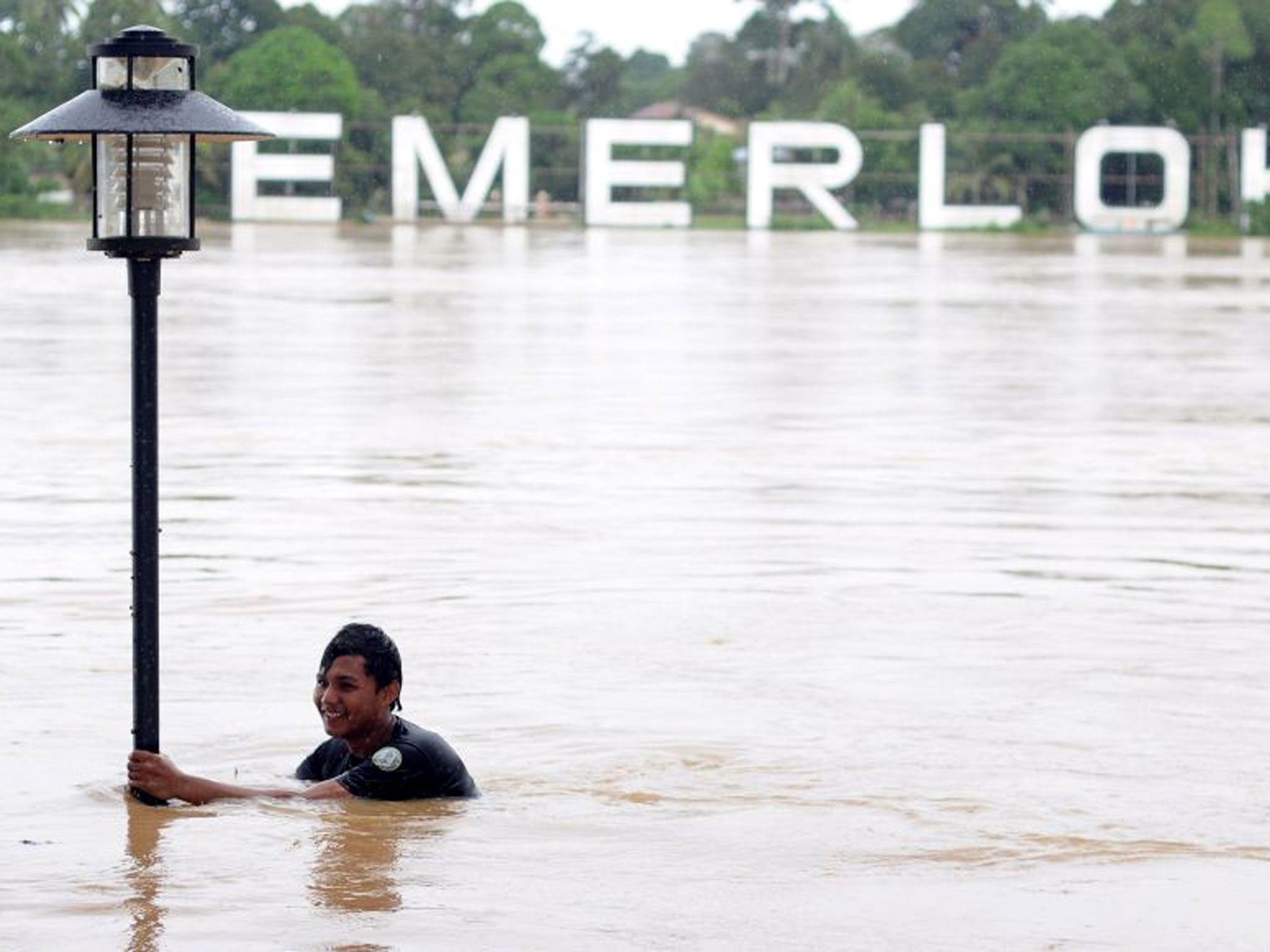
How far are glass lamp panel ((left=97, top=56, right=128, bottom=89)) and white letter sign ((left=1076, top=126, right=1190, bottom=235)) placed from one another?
68226mm

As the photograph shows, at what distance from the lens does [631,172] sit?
74438 millimetres

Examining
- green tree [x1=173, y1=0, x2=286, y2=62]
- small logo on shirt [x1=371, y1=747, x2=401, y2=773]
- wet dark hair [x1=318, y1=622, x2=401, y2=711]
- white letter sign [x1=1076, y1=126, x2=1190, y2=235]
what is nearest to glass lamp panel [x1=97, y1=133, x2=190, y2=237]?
wet dark hair [x1=318, y1=622, x2=401, y2=711]

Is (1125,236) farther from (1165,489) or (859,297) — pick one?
(1165,489)

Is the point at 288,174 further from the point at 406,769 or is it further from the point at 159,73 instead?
the point at 159,73

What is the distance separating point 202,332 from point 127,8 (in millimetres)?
63133

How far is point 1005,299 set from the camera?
34844 mm

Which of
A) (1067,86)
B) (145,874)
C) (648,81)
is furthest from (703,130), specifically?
(145,874)

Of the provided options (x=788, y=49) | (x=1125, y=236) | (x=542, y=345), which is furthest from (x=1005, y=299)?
(x=788, y=49)

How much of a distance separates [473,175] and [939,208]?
40.0ft

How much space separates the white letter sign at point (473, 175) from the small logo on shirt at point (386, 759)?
66.7 m

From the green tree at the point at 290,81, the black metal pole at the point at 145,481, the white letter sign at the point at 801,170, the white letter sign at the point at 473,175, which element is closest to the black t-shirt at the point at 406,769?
the black metal pole at the point at 145,481

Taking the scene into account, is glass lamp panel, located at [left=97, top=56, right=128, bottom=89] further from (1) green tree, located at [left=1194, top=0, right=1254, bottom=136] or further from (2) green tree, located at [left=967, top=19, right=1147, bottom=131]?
(1) green tree, located at [left=1194, top=0, right=1254, bottom=136]

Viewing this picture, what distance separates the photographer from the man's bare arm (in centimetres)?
682

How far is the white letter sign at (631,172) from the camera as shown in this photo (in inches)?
2886
